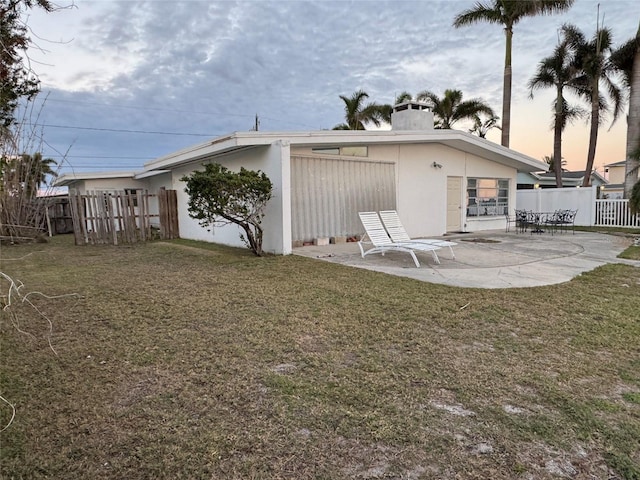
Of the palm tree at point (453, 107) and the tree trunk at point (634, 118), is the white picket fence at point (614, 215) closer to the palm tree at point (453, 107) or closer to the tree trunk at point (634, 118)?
the tree trunk at point (634, 118)

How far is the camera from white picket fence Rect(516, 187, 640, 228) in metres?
17.5

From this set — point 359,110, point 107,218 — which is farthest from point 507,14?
point 107,218

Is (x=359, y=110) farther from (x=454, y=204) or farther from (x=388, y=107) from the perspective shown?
(x=454, y=204)

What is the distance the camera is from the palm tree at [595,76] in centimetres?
2189

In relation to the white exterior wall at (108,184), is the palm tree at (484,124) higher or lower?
higher

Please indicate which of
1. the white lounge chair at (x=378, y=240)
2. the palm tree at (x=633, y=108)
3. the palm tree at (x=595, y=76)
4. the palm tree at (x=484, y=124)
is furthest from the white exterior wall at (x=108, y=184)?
the palm tree at (x=595, y=76)

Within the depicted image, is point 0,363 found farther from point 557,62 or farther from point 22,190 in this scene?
point 557,62

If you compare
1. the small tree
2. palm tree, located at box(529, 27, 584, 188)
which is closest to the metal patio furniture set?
palm tree, located at box(529, 27, 584, 188)

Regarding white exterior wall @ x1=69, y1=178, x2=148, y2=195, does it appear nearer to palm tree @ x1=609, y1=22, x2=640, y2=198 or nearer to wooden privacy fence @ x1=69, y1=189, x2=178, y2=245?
wooden privacy fence @ x1=69, y1=189, x2=178, y2=245

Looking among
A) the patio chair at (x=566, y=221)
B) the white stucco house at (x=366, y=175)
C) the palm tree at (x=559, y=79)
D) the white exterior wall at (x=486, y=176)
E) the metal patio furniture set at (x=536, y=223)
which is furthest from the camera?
the palm tree at (x=559, y=79)

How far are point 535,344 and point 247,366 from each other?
9.40ft

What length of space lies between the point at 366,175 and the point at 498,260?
491 centimetres

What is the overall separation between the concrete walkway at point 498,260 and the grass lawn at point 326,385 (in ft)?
3.30

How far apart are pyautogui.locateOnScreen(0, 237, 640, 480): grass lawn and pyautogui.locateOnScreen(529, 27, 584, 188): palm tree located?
2228cm
